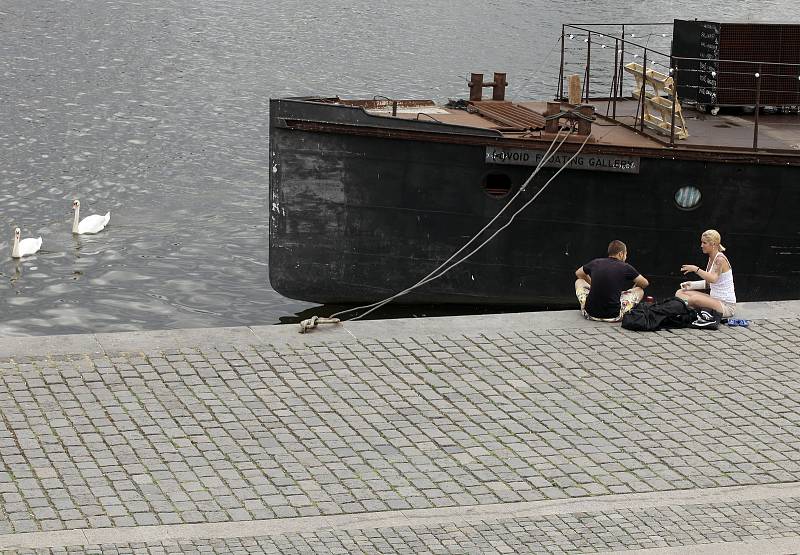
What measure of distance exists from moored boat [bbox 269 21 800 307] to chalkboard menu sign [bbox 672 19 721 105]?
793 millimetres

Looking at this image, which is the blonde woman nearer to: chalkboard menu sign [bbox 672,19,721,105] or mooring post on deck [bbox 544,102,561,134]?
mooring post on deck [bbox 544,102,561,134]

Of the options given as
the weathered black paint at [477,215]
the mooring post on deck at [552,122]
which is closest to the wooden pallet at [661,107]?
the weathered black paint at [477,215]

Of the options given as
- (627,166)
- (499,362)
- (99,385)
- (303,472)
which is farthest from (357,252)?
(303,472)

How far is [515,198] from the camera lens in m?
18.1

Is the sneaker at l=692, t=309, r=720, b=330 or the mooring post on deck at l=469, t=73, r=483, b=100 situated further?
the mooring post on deck at l=469, t=73, r=483, b=100

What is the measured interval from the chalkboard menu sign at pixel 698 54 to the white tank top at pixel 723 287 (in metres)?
5.50

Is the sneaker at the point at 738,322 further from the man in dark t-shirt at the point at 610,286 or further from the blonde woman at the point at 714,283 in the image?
the man in dark t-shirt at the point at 610,286

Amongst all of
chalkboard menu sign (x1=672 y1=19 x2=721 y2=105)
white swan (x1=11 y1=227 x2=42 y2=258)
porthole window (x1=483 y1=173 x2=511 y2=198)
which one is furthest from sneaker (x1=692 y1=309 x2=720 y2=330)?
white swan (x1=11 y1=227 x2=42 y2=258)

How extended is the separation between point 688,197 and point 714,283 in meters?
3.29

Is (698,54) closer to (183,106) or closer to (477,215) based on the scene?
(477,215)

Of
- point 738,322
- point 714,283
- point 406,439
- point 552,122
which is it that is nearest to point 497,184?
point 552,122

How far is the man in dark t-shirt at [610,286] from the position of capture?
14.8m

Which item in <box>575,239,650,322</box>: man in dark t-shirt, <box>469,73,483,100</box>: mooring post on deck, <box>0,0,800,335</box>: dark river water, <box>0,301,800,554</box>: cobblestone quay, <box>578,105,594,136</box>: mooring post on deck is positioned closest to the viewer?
<box>0,301,800,554</box>: cobblestone quay

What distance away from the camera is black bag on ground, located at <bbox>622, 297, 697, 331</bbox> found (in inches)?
588
